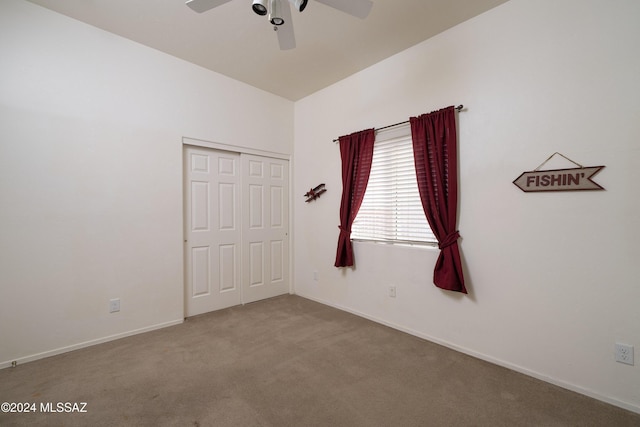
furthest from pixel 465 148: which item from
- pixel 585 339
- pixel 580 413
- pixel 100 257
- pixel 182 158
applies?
pixel 100 257

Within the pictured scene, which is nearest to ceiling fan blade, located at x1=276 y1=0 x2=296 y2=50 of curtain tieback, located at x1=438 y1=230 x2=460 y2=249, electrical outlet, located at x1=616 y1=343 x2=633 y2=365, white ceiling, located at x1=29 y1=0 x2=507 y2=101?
white ceiling, located at x1=29 y1=0 x2=507 y2=101

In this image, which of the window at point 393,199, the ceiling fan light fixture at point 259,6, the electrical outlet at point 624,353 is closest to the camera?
the ceiling fan light fixture at point 259,6

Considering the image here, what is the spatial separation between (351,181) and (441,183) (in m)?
1.12

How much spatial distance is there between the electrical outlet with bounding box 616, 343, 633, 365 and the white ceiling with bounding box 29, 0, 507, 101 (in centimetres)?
271

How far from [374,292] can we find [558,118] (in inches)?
91.1

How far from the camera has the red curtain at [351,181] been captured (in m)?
3.26

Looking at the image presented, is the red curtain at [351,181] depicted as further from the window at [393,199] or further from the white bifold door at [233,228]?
the white bifold door at [233,228]

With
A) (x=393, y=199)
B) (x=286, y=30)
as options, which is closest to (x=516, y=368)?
(x=393, y=199)

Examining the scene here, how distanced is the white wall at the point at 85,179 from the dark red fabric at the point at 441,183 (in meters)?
2.58

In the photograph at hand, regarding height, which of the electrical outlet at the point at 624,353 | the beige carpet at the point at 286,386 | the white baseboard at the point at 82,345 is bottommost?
the beige carpet at the point at 286,386

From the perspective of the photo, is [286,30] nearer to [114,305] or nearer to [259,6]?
[259,6]

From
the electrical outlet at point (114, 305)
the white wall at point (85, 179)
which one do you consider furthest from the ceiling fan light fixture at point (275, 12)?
the electrical outlet at point (114, 305)

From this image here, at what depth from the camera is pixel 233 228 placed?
144 inches

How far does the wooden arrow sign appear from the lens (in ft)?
6.23
